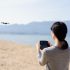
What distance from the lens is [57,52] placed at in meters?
3.15

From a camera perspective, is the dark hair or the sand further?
the sand

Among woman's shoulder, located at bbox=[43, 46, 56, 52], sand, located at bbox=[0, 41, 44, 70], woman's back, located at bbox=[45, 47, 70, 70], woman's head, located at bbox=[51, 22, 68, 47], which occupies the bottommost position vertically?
sand, located at bbox=[0, 41, 44, 70]

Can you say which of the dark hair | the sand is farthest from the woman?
the sand

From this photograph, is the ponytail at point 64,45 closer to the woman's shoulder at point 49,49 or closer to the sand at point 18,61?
the woman's shoulder at point 49,49

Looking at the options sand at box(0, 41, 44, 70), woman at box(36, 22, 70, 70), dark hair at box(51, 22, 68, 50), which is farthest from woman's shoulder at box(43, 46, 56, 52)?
sand at box(0, 41, 44, 70)

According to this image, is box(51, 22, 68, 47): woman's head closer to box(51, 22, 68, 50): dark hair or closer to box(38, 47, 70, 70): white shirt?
box(51, 22, 68, 50): dark hair

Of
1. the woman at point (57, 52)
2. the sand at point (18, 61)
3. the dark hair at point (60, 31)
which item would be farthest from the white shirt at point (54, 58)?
the sand at point (18, 61)

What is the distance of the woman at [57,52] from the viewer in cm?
312

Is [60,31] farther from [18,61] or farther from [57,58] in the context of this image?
[18,61]

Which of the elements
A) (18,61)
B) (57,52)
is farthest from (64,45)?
(18,61)

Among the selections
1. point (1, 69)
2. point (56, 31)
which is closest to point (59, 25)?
point (56, 31)

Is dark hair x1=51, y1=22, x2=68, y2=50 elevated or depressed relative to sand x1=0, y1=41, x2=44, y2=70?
elevated

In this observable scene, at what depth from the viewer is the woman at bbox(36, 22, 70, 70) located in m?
3.12

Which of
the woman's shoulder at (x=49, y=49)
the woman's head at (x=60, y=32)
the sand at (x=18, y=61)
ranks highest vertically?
the woman's head at (x=60, y=32)
